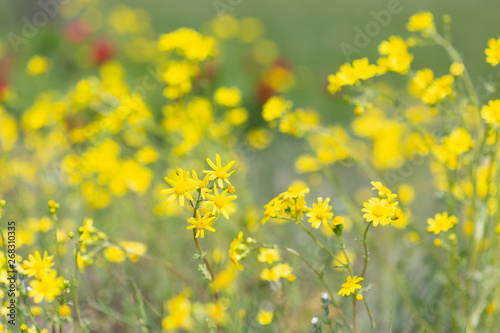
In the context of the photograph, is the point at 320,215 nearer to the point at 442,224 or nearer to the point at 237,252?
the point at 237,252

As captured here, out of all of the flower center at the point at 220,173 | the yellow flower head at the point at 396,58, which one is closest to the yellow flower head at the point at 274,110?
the yellow flower head at the point at 396,58

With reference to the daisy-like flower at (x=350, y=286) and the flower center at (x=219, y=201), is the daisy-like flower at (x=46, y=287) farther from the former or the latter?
the daisy-like flower at (x=350, y=286)

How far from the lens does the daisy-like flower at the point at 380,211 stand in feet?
4.75

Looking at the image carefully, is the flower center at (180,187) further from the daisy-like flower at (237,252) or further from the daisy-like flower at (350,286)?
the daisy-like flower at (350,286)

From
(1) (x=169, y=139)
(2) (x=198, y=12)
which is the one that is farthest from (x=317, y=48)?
(1) (x=169, y=139)

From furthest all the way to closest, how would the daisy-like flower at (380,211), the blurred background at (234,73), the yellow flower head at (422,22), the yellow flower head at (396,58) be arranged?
the blurred background at (234,73), the yellow flower head at (422,22), the yellow flower head at (396,58), the daisy-like flower at (380,211)

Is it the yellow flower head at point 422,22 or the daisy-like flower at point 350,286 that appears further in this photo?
the yellow flower head at point 422,22

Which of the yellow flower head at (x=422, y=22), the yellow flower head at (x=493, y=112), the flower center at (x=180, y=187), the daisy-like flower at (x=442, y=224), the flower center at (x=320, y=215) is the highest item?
the yellow flower head at (x=422, y=22)

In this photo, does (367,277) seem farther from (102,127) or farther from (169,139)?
(102,127)

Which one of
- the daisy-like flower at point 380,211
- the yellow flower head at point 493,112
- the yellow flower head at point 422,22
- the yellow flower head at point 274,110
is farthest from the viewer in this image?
the yellow flower head at point 274,110

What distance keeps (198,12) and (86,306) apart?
7391 mm

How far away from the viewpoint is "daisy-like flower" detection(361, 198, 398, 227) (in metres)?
1.45

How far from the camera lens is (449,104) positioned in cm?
212

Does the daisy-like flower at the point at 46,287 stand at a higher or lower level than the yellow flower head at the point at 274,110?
lower
